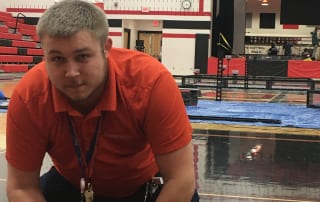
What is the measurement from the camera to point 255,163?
4332mm

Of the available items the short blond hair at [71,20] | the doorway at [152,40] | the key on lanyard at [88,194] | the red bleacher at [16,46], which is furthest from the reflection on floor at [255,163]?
the doorway at [152,40]

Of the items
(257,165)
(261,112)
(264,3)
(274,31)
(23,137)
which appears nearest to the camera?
(23,137)

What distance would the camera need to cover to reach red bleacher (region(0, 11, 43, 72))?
56.1ft

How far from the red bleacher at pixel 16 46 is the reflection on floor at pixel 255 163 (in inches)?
439

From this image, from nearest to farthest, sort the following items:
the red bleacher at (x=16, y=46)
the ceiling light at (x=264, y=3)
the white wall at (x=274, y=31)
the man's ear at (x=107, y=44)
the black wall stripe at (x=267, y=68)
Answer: the man's ear at (x=107, y=44) < the black wall stripe at (x=267, y=68) < the red bleacher at (x=16, y=46) < the ceiling light at (x=264, y=3) < the white wall at (x=274, y=31)

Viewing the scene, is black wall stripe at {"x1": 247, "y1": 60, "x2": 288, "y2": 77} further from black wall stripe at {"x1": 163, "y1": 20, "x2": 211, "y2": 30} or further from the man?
the man

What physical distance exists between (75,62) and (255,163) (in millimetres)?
3122

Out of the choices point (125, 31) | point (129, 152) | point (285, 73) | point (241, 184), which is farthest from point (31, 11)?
point (129, 152)

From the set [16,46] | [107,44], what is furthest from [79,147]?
[16,46]

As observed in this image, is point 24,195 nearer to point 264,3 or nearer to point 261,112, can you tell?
point 261,112

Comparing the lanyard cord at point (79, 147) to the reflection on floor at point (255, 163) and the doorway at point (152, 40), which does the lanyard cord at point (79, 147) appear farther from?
the doorway at point (152, 40)

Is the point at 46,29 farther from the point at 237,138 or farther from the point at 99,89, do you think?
the point at 237,138

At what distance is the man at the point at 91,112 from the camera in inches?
58.7

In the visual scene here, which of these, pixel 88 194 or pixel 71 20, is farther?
pixel 88 194
